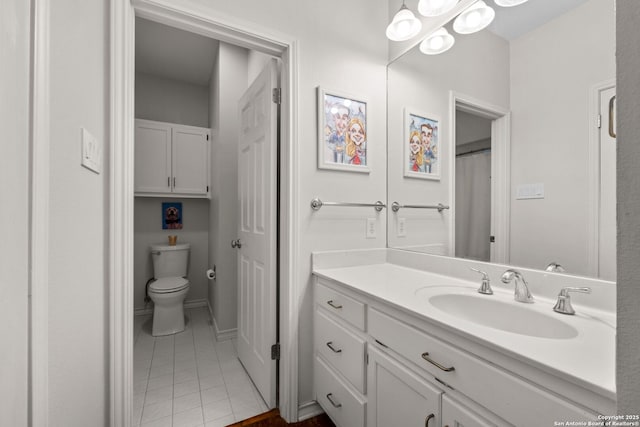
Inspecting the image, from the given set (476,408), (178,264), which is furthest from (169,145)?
(476,408)

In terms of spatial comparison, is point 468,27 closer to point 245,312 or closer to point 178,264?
point 245,312

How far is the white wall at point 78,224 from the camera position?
634 millimetres

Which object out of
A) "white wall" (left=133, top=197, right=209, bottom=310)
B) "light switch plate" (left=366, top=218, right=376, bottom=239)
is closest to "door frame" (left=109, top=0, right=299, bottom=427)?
"light switch plate" (left=366, top=218, right=376, bottom=239)

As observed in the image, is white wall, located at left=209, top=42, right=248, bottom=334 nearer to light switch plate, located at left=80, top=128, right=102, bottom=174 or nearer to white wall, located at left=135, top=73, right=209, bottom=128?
white wall, located at left=135, top=73, right=209, bottom=128

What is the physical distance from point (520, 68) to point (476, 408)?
1.22 meters

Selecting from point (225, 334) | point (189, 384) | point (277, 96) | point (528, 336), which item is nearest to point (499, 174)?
point (528, 336)

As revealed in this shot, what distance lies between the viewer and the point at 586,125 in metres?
0.92

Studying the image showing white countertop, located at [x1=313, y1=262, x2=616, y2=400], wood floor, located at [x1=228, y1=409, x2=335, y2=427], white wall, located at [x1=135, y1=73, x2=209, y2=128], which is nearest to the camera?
white countertop, located at [x1=313, y1=262, x2=616, y2=400]

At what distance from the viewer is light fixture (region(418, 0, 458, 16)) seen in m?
1.31

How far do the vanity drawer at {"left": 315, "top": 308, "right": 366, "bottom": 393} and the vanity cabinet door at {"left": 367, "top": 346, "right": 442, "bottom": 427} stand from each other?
0.19 feet

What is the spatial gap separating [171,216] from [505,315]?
10.2 ft

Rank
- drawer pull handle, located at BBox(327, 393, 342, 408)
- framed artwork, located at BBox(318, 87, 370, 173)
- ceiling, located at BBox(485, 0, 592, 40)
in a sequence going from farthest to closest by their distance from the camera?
framed artwork, located at BBox(318, 87, 370, 173) < drawer pull handle, located at BBox(327, 393, 342, 408) < ceiling, located at BBox(485, 0, 592, 40)

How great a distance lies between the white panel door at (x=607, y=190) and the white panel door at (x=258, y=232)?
1.30 m

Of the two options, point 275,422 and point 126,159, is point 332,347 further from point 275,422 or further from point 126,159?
point 126,159
